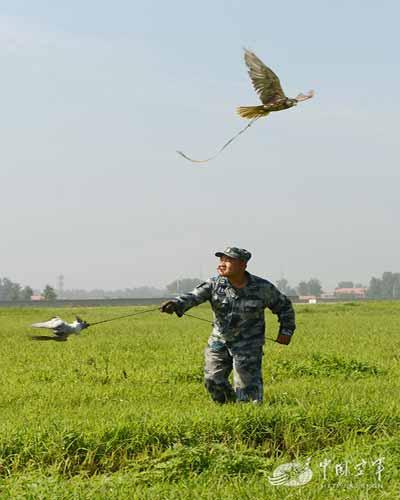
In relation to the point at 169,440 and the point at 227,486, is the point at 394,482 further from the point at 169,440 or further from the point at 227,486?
the point at 169,440

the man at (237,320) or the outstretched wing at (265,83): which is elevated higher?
the outstretched wing at (265,83)

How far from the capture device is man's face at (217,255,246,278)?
23.1 ft

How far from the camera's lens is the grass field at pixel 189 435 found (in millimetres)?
4961

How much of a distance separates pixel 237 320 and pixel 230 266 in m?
0.49

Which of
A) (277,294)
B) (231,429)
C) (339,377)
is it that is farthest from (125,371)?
(231,429)

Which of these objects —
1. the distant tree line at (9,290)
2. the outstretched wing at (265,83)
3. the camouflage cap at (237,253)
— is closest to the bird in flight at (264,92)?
the outstretched wing at (265,83)

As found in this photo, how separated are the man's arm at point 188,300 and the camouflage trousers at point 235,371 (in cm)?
44

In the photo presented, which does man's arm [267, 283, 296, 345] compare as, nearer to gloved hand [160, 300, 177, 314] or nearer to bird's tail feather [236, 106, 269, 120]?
gloved hand [160, 300, 177, 314]

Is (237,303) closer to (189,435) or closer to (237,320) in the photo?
(237,320)

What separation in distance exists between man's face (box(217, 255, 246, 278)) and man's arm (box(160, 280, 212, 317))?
0.22m

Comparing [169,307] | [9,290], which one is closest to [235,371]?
[169,307]

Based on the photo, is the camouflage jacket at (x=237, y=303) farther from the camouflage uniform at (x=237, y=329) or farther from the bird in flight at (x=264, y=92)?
the bird in flight at (x=264, y=92)

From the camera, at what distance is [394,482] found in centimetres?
495

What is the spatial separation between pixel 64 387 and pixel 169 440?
3278 millimetres
